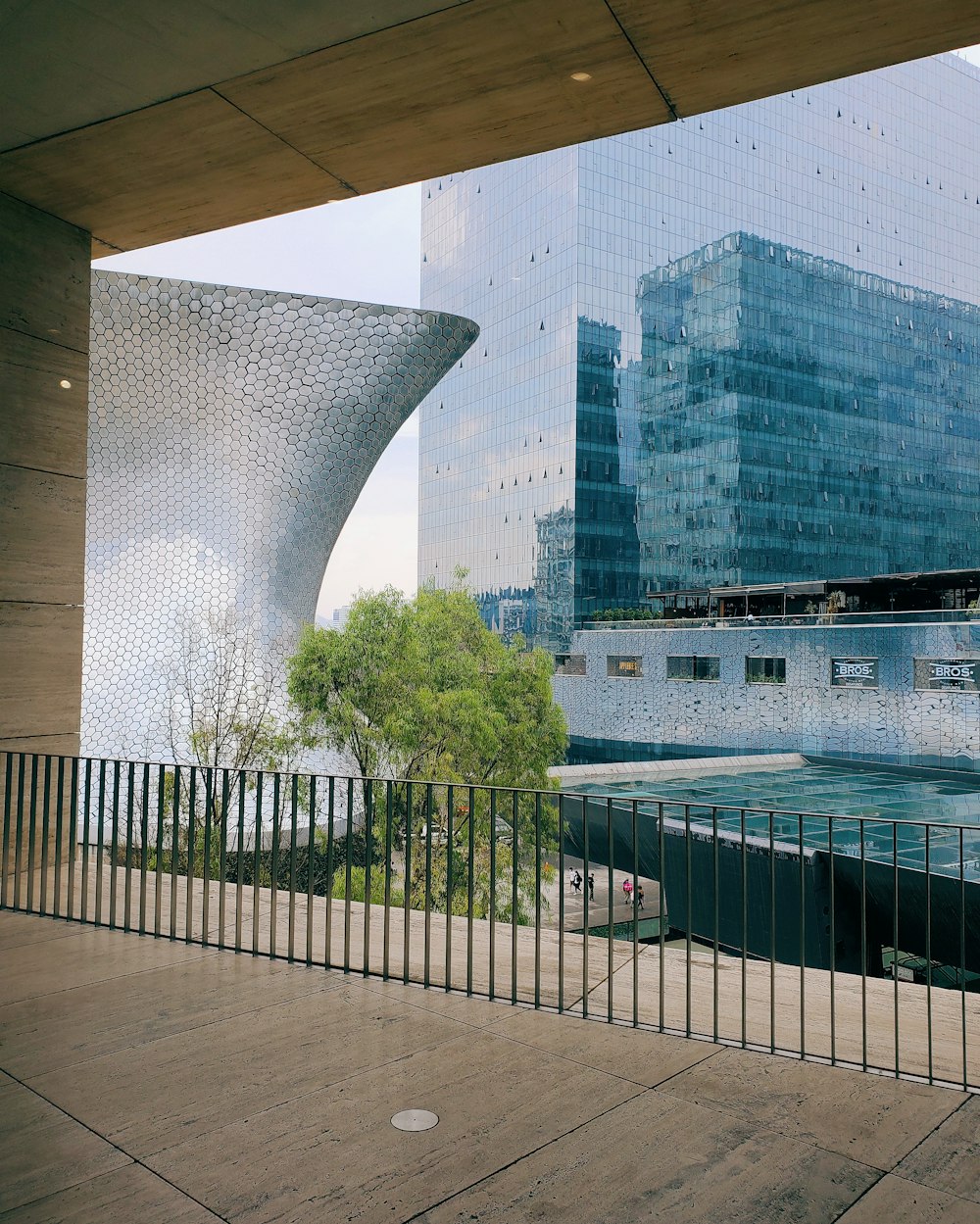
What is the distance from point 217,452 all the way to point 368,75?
12.6 metres

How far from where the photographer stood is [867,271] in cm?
7112

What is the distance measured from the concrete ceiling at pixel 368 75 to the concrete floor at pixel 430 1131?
151 inches

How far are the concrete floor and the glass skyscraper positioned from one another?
5645cm

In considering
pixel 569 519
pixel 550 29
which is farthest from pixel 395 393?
pixel 569 519

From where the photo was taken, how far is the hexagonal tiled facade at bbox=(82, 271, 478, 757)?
15258mm

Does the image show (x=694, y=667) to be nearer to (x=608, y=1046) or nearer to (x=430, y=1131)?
(x=608, y=1046)

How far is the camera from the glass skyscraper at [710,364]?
61500mm

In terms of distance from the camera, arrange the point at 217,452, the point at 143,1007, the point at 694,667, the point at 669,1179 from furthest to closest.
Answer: the point at 694,667 → the point at 217,452 → the point at 143,1007 → the point at 669,1179

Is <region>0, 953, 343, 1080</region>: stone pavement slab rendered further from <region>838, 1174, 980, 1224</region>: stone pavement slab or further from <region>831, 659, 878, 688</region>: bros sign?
<region>831, 659, 878, 688</region>: bros sign

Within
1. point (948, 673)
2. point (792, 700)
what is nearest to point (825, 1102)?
point (948, 673)

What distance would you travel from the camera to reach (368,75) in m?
4.29

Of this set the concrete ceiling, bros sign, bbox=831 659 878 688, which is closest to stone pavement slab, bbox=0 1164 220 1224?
the concrete ceiling

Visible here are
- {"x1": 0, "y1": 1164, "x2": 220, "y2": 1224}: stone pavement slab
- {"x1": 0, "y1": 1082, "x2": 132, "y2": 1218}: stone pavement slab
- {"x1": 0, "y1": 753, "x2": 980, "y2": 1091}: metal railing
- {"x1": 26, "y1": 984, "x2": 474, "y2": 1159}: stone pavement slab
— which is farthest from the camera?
{"x1": 0, "y1": 753, "x2": 980, "y2": 1091}: metal railing

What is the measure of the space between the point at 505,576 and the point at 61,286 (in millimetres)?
60076
